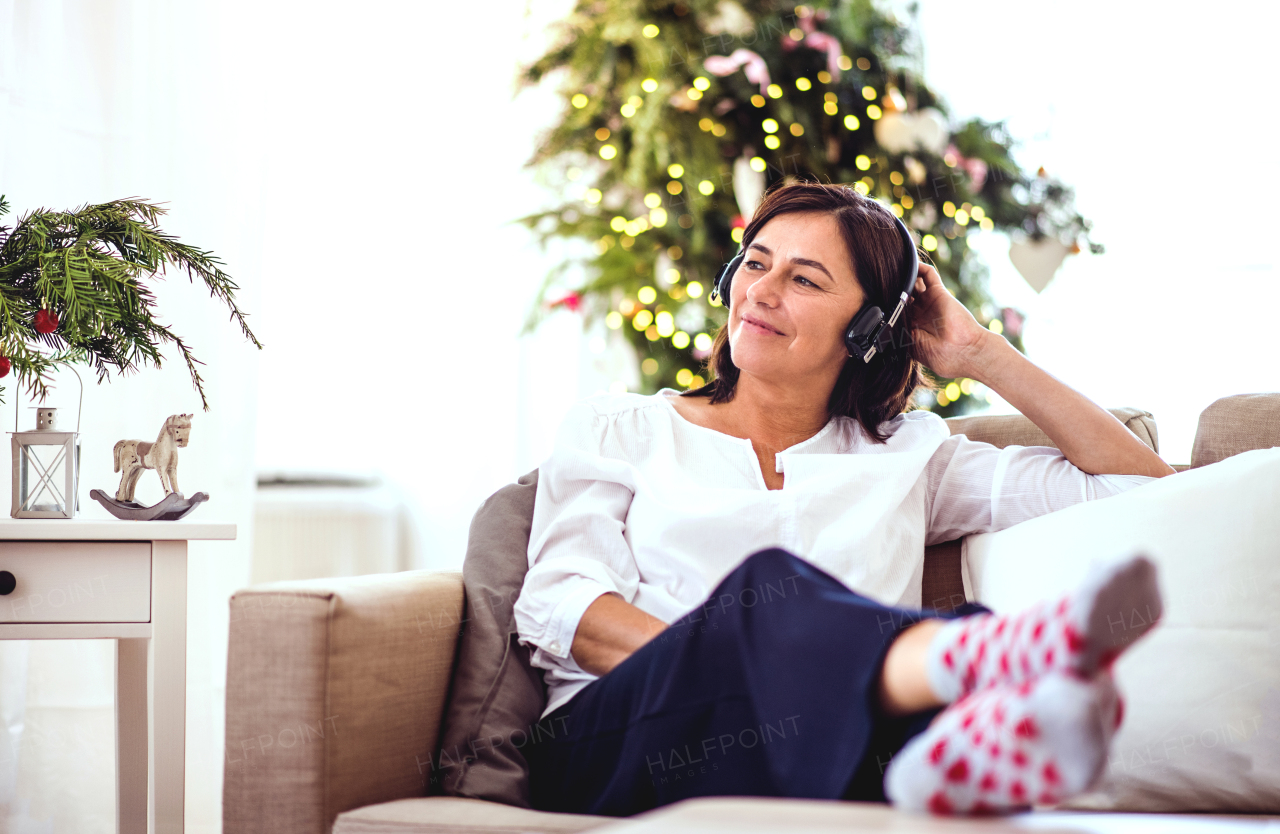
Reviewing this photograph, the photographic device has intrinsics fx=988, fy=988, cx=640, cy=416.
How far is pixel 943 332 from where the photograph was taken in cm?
140

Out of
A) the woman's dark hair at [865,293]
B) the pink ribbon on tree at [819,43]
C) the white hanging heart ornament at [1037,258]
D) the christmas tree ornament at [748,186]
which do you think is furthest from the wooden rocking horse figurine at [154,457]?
the white hanging heart ornament at [1037,258]

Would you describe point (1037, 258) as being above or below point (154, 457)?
above

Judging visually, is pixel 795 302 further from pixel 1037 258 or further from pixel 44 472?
pixel 1037 258

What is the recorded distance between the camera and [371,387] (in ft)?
8.11

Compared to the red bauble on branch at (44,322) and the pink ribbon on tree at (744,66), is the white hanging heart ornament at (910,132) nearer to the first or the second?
the pink ribbon on tree at (744,66)

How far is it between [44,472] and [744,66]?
168cm

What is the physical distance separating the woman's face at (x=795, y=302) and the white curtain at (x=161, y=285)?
1.15 metres

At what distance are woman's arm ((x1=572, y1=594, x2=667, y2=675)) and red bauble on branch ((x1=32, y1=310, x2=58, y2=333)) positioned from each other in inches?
29.0

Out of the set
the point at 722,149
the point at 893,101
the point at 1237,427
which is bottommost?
the point at 1237,427

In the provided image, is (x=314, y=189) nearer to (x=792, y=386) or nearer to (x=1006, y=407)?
(x=792, y=386)

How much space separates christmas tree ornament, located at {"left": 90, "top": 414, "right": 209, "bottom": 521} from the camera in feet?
4.14

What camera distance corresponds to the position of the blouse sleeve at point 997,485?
1249 millimetres

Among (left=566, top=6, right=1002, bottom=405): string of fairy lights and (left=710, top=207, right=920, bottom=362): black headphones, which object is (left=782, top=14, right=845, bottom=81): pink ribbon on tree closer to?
(left=566, top=6, right=1002, bottom=405): string of fairy lights

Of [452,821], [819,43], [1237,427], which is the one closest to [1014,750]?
[452,821]
